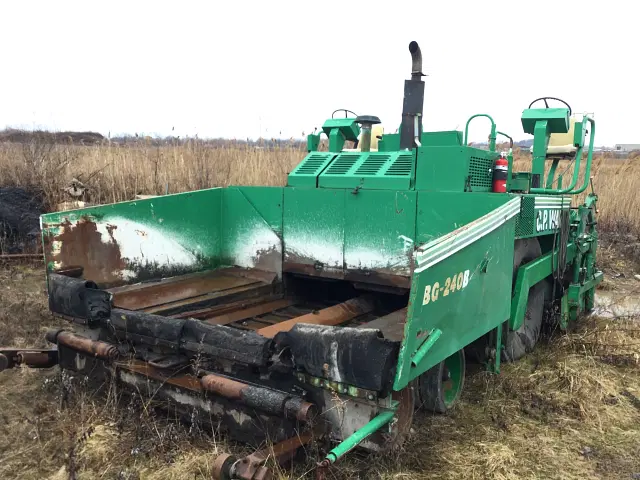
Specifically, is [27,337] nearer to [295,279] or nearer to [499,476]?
[295,279]

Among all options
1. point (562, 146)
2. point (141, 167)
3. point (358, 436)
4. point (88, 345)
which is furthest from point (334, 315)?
point (141, 167)

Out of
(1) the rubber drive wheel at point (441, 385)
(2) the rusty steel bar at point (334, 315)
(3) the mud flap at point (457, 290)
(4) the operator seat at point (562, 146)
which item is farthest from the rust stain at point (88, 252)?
(4) the operator seat at point (562, 146)

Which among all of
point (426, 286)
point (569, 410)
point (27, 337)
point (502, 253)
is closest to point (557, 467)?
point (569, 410)

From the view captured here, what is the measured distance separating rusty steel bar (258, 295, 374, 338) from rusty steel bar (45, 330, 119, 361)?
30.5 inches

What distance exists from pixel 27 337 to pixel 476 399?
3219 mm

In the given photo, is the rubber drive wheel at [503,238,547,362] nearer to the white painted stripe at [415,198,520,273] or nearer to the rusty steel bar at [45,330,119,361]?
the white painted stripe at [415,198,520,273]

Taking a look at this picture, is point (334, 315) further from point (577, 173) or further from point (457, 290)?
point (577, 173)

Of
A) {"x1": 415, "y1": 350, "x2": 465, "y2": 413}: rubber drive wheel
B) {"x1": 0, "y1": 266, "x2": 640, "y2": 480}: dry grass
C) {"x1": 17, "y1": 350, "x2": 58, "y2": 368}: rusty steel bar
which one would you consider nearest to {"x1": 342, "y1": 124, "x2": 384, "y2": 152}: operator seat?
{"x1": 0, "y1": 266, "x2": 640, "y2": 480}: dry grass

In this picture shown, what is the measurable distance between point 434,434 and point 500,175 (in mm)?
1778

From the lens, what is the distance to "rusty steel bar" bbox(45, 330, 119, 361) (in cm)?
285

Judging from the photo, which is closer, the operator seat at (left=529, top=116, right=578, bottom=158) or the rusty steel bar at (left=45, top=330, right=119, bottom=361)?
the rusty steel bar at (left=45, top=330, right=119, bottom=361)

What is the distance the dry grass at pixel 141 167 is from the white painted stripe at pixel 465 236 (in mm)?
4242

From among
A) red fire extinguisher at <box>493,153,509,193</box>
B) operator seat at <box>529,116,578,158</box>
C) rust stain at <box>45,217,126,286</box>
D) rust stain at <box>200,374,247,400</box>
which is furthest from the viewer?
operator seat at <box>529,116,578,158</box>

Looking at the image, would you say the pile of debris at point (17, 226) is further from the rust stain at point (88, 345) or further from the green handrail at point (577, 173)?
the green handrail at point (577, 173)
